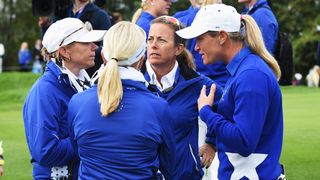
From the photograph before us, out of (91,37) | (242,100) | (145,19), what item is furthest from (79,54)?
(145,19)

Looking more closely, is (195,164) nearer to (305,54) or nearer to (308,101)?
(308,101)

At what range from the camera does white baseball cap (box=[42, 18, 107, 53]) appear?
5559 millimetres

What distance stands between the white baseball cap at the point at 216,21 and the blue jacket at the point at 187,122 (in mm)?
605

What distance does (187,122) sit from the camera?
18.5ft

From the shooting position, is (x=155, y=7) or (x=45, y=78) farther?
(x=155, y=7)

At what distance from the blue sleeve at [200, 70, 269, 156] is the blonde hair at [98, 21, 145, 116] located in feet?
2.42

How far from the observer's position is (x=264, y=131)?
4.96m

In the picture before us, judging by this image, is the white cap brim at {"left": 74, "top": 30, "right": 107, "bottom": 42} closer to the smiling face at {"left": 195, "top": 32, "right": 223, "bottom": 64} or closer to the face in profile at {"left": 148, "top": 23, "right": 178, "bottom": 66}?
the face in profile at {"left": 148, "top": 23, "right": 178, "bottom": 66}

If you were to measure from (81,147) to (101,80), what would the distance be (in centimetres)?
44

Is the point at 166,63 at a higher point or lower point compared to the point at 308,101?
higher

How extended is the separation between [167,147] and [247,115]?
56cm

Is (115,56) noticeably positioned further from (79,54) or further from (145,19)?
(145,19)

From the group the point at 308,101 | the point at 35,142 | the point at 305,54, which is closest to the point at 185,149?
the point at 35,142

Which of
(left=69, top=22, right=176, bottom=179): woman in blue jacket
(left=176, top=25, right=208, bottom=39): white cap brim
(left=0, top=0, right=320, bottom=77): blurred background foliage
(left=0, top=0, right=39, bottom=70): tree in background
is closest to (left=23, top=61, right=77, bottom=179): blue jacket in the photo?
(left=69, top=22, right=176, bottom=179): woman in blue jacket
